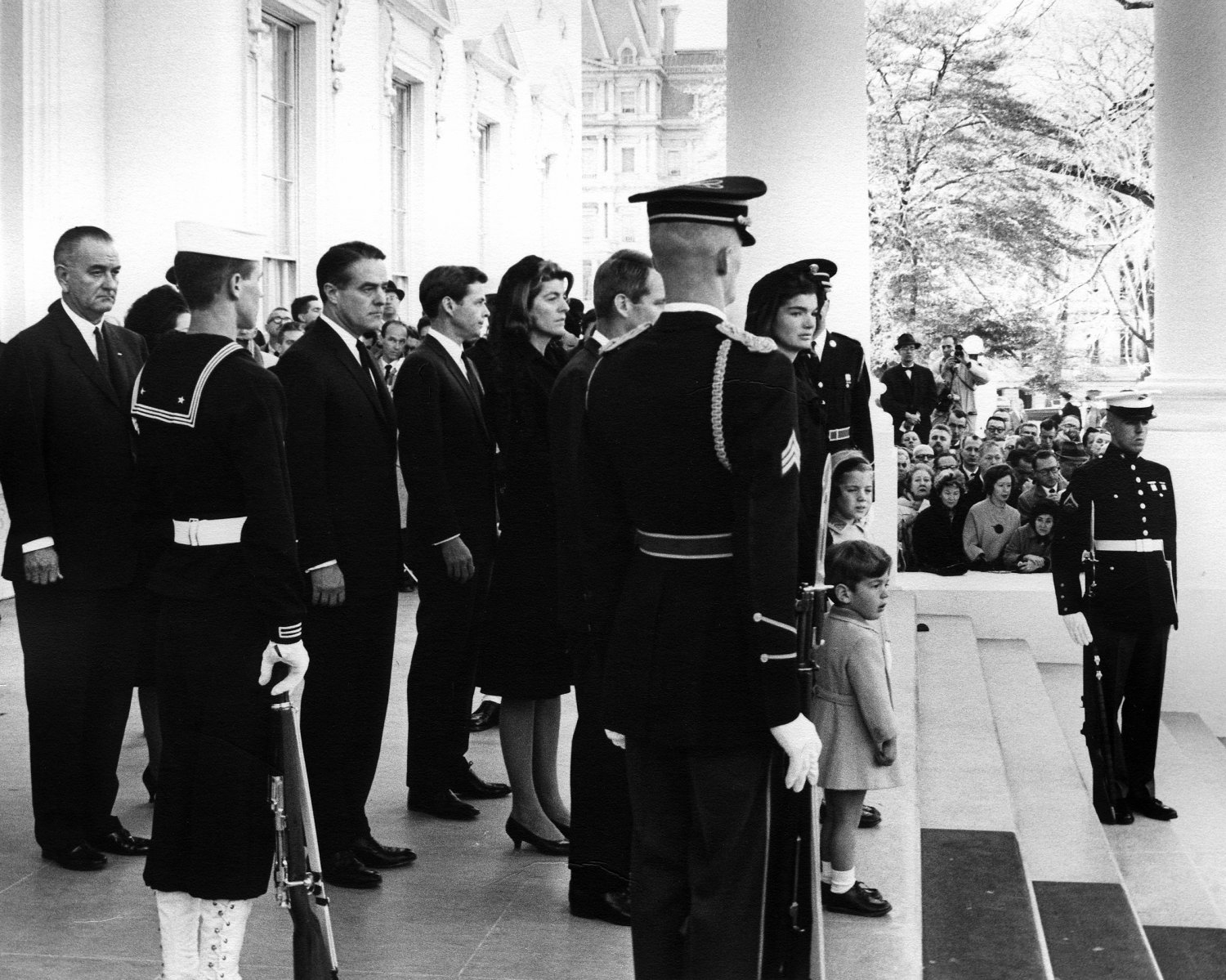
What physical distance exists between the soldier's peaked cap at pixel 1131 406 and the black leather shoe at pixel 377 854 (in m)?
4.27

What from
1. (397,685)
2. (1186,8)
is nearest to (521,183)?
(1186,8)

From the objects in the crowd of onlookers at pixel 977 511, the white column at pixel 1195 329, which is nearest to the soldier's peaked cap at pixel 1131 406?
the crowd of onlookers at pixel 977 511

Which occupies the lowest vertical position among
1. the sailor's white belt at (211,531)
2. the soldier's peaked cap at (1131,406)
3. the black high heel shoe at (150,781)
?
the black high heel shoe at (150,781)

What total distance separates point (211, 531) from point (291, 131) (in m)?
11.5

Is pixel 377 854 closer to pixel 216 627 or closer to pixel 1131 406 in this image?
pixel 216 627

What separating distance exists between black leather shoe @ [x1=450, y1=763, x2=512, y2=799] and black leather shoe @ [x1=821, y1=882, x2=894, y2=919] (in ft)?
4.34

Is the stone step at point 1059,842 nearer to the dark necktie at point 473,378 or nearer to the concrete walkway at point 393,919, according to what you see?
the concrete walkway at point 393,919

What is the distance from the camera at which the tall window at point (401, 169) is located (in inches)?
682

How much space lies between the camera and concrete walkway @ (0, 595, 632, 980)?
3793 mm

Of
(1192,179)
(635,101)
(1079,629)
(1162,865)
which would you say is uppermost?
(635,101)

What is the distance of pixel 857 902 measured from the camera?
14.1 feet

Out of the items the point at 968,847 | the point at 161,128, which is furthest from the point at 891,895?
the point at 161,128

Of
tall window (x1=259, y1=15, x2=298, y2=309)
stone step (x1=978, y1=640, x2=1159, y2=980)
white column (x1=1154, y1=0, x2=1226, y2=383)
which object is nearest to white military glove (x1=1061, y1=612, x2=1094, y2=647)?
stone step (x1=978, y1=640, x2=1159, y2=980)

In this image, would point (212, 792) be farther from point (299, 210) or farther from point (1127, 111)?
point (1127, 111)
